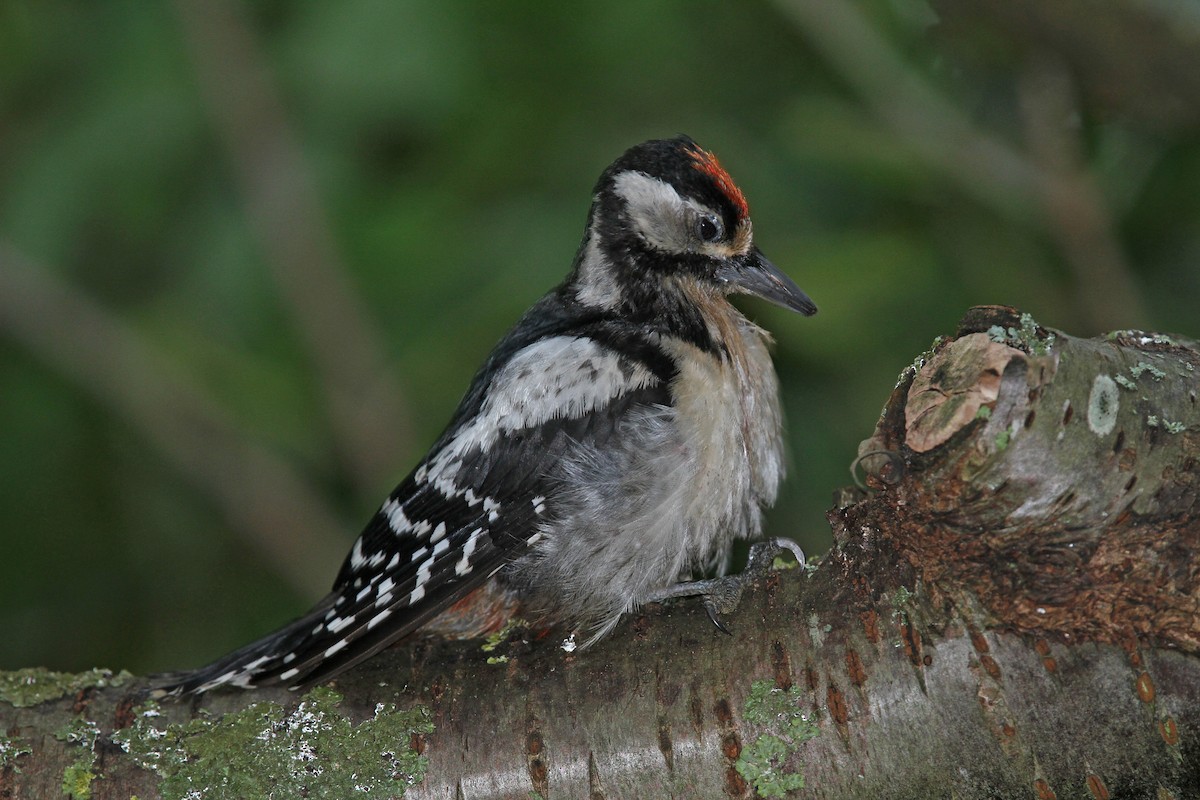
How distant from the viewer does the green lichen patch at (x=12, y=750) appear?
235 cm

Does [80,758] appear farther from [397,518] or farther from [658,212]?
[658,212]

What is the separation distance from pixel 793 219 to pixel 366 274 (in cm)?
168

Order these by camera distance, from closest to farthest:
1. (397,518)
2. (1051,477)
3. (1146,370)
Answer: (1051,477) → (1146,370) → (397,518)

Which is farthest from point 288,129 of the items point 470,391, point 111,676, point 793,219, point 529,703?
point 529,703

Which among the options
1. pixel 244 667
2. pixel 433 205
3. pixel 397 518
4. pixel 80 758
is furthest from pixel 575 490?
pixel 433 205

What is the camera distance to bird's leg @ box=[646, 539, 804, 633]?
7.82 feet

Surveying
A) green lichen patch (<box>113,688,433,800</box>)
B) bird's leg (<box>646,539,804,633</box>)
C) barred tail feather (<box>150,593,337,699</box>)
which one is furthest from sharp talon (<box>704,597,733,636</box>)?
barred tail feather (<box>150,593,337,699</box>)

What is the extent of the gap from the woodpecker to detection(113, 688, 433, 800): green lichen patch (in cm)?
25

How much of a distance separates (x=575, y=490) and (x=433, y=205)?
193 cm

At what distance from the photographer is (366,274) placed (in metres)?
4.50

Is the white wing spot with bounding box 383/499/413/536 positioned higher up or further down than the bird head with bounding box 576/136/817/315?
further down

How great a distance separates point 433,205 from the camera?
180 inches

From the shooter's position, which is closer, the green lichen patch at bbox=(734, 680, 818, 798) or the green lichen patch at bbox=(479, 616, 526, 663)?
the green lichen patch at bbox=(734, 680, 818, 798)

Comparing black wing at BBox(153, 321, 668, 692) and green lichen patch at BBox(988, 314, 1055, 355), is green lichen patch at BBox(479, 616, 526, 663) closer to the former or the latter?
black wing at BBox(153, 321, 668, 692)
